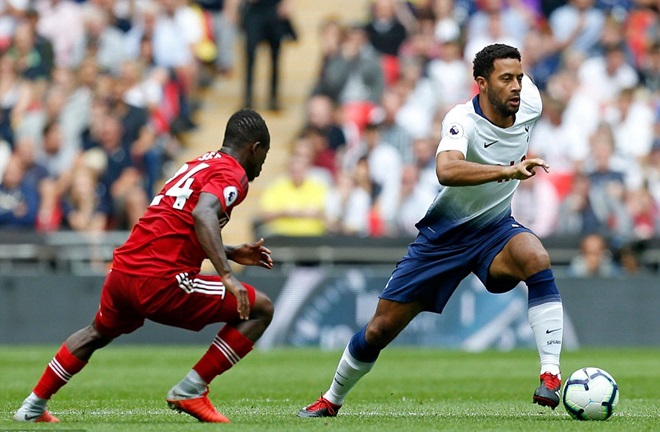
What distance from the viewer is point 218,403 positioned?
1092 centimetres

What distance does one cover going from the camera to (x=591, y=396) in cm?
921

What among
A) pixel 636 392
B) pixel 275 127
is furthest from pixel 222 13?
pixel 636 392

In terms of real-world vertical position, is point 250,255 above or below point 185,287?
above

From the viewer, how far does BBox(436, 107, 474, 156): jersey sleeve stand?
922 centimetres

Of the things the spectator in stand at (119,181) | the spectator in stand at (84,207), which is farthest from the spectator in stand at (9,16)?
the spectator in stand at (84,207)

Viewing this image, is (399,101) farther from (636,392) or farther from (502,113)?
A: (502,113)

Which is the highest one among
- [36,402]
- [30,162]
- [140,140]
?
[140,140]

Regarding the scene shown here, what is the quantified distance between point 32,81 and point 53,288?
186 inches

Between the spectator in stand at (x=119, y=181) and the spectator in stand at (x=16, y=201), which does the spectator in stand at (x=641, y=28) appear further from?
the spectator in stand at (x=16, y=201)

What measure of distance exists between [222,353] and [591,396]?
2.40m

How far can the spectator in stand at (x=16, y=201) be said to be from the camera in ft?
65.1

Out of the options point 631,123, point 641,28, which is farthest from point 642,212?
point 641,28

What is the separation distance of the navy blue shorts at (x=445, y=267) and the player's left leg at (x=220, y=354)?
1054mm

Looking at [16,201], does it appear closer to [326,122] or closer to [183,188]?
[326,122]
